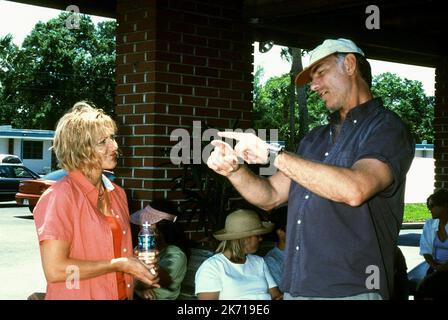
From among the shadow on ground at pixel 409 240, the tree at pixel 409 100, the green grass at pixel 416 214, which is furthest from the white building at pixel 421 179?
the shadow on ground at pixel 409 240

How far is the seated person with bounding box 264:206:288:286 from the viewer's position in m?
5.18

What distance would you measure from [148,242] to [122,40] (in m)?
3.17

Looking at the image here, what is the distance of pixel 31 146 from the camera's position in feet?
154

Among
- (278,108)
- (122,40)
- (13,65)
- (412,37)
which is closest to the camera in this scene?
(122,40)

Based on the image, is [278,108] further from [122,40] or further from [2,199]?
[122,40]

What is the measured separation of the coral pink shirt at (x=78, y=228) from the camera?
9.21ft

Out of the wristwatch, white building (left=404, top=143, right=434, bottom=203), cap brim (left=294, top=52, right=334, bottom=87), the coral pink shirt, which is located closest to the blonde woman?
the coral pink shirt

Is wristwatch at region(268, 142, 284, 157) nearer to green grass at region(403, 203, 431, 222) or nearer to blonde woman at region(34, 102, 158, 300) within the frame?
blonde woman at region(34, 102, 158, 300)

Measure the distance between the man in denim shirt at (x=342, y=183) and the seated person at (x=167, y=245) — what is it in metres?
2.13

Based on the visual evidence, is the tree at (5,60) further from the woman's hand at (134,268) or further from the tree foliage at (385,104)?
the woman's hand at (134,268)

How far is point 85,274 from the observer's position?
2809 mm

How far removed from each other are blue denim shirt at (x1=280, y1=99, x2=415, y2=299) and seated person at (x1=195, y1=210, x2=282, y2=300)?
164 cm

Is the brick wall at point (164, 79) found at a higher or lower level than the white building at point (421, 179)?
higher

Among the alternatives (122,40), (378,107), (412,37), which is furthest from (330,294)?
(412,37)
